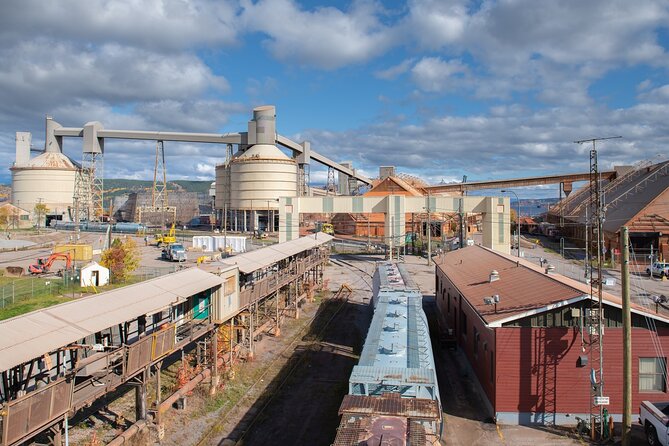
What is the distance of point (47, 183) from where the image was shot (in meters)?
107

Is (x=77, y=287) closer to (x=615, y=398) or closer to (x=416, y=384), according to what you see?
(x=416, y=384)

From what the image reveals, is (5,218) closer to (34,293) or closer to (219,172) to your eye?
(219,172)

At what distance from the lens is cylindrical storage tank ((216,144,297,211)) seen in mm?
90625

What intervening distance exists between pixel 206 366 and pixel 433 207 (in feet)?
138

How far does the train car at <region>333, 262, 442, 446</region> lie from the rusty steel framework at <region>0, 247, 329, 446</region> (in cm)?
681

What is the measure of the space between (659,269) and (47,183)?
111 m

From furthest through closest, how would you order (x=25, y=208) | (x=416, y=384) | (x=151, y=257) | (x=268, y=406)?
(x=25, y=208), (x=151, y=257), (x=268, y=406), (x=416, y=384)

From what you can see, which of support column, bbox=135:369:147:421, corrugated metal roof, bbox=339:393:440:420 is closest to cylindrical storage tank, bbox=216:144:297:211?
support column, bbox=135:369:147:421

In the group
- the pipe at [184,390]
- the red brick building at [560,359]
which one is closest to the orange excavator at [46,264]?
the pipe at [184,390]

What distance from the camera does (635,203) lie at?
59.1 m

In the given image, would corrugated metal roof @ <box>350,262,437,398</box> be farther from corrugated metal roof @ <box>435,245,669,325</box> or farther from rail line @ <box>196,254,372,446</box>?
rail line @ <box>196,254,372,446</box>

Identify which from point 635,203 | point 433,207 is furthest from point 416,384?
point 635,203

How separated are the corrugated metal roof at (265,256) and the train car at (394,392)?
8.85 m

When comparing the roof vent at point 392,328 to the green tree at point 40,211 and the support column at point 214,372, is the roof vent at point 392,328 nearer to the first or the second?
the support column at point 214,372
